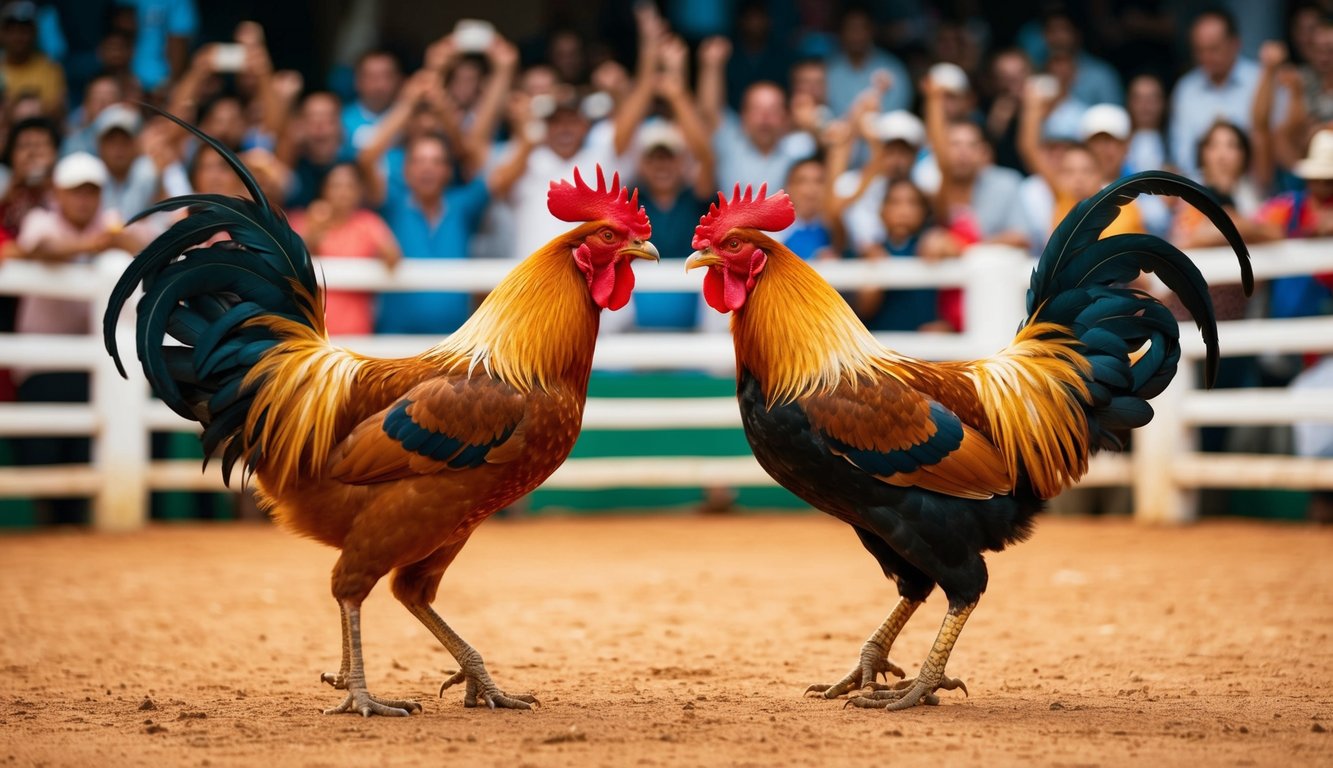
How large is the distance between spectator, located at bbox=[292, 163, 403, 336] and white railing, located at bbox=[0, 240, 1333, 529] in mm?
246

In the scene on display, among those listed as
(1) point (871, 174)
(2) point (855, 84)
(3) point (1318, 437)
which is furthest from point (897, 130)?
(3) point (1318, 437)

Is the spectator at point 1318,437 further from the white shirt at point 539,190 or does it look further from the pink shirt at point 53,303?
the pink shirt at point 53,303

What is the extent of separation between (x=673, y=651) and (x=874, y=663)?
1.10 m

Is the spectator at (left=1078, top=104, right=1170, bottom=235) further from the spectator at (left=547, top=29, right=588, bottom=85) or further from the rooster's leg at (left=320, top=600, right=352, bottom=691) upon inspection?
the rooster's leg at (left=320, top=600, right=352, bottom=691)

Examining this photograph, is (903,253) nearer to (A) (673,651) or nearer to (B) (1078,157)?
(B) (1078,157)

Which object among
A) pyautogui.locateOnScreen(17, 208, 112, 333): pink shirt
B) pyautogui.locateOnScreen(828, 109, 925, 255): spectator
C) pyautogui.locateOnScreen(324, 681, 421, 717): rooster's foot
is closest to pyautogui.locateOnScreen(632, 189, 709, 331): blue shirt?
pyautogui.locateOnScreen(828, 109, 925, 255): spectator

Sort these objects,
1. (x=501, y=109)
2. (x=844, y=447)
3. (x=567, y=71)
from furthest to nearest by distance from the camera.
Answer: (x=567, y=71), (x=501, y=109), (x=844, y=447)

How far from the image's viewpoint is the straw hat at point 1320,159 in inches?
348

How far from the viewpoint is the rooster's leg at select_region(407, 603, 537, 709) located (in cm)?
483

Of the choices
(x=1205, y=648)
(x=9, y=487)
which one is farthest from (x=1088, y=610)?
(x=9, y=487)

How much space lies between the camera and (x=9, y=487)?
30.7 feet

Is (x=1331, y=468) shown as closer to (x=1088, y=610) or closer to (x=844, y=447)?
(x=1088, y=610)

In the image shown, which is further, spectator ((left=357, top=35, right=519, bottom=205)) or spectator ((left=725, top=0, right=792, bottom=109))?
spectator ((left=725, top=0, right=792, bottom=109))

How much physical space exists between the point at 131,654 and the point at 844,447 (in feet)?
9.83
